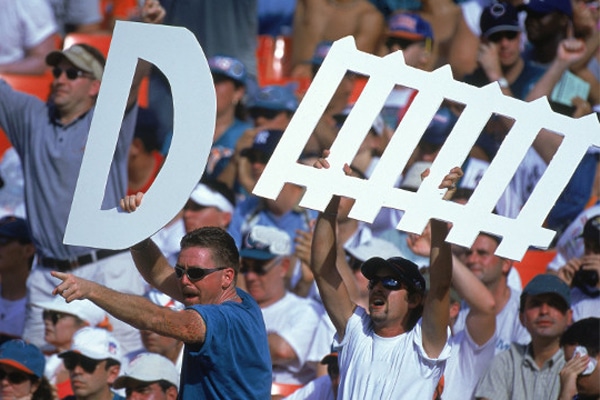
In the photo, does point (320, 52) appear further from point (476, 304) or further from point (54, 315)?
point (476, 304)

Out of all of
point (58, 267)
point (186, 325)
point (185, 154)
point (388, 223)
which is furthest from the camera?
point (388, 223)

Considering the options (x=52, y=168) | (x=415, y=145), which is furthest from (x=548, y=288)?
(x=52, y=168)

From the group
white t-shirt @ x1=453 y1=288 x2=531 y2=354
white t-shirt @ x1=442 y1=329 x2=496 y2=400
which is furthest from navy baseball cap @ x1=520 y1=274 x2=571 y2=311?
white t-shirt @ x1=453 y1=288 x2=531 y2=354

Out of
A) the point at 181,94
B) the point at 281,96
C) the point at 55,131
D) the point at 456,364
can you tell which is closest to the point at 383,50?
the point at 281,96

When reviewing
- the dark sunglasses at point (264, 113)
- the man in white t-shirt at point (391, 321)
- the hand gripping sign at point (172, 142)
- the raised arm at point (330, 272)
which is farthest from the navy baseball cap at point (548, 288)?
the dark sunglasses at point (264, 113)

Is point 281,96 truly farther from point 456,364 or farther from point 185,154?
point 185,154

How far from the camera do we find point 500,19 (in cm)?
937

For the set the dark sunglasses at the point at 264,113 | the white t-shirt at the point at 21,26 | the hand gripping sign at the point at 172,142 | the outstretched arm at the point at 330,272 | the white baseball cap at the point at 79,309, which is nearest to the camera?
the hand gripping sign at the point at 172,142

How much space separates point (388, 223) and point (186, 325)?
12.4 feet

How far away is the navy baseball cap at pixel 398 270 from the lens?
6.16 m

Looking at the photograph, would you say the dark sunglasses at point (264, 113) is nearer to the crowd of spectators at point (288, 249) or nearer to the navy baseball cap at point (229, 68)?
the crowd of spectators at point (288, 249)

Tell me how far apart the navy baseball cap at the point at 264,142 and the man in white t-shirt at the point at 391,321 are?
287 cm

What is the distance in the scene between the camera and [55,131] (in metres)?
8.36

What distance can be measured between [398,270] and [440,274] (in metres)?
0.33
